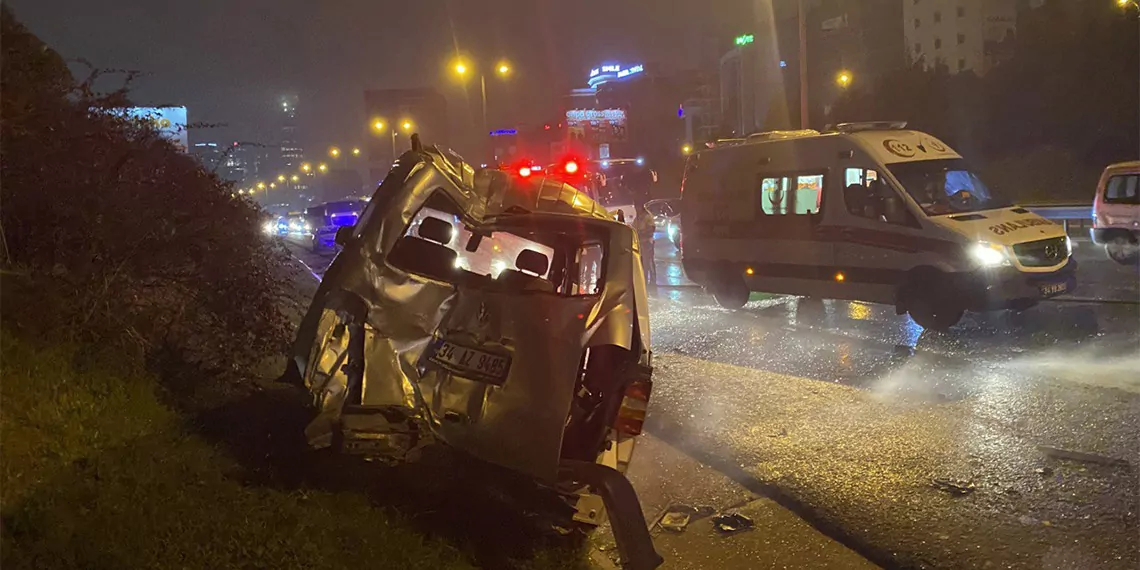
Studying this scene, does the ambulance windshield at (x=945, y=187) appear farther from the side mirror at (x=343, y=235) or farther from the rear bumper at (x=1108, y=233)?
the side mirror at (x=343, y=235)

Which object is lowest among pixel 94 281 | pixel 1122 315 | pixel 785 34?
pixel 1122 315

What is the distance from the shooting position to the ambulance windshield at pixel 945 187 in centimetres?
1055

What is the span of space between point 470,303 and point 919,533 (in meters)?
2.82

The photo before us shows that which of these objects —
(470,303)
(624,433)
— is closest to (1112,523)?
(624,433)

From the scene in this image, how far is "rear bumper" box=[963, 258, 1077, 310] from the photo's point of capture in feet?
32.2

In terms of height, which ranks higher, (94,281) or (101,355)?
(94,281)

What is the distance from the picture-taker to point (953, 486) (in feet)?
17.9

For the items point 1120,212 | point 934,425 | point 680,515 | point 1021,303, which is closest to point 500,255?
point 680,515

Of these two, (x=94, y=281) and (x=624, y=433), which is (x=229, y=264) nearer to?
(x=94, y=281)

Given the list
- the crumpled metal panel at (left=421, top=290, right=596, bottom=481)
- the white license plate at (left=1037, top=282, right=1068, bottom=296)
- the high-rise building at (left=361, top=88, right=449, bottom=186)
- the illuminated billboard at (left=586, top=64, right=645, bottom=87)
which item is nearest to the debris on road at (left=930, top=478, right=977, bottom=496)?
the crumpled metal panel at (left=421, top=290, right=596, bottom=481)

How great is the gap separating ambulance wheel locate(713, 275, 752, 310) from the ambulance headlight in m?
3.80

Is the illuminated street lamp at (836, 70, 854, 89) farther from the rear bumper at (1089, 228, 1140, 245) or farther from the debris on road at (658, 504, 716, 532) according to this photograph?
the debris on road at (658, 504, 716, 532)

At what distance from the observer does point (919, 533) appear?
4.81 m

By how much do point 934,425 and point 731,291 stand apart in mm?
6713
